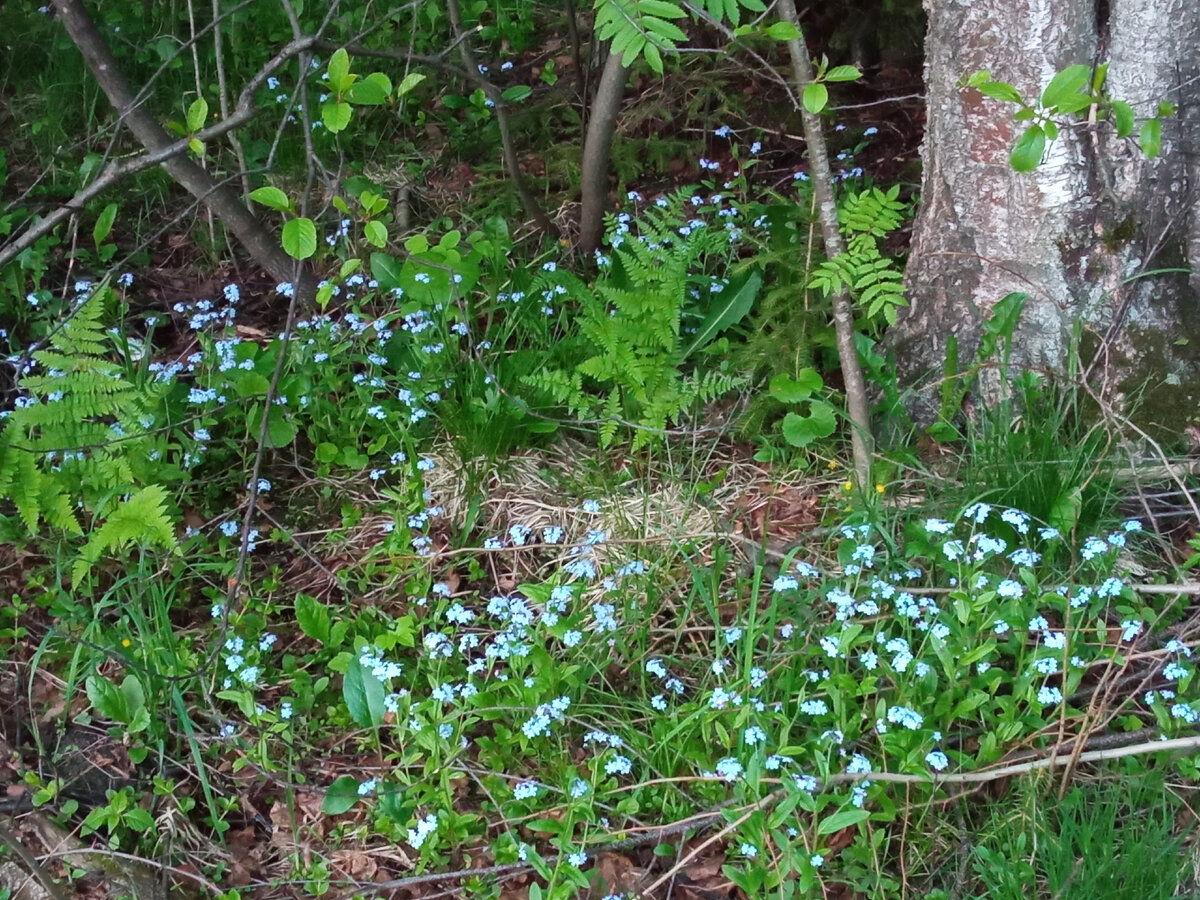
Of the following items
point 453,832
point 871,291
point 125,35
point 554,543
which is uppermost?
point 125,35

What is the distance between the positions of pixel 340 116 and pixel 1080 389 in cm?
205

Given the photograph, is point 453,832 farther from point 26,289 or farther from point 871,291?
point 26,289

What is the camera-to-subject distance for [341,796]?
226 centimetres

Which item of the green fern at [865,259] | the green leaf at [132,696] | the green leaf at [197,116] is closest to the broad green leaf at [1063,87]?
the green fern at [865,259]

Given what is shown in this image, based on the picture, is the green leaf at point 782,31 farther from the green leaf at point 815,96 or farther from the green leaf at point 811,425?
the green leaf at point 811,425

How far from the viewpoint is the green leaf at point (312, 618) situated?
2596mm

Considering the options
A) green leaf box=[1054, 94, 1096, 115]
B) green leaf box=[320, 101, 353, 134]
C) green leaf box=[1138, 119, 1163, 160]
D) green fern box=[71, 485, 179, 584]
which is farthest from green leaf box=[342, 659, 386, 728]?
green leaf box=[1138, 119, 1163, 160]

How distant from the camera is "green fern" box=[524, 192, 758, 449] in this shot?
10.1 feet

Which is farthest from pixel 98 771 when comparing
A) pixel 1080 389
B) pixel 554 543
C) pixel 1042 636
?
pixel 1080 389

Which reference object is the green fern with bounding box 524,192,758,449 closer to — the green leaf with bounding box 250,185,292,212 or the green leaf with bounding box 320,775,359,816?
the green leaf with bounding box 250,185,292,212

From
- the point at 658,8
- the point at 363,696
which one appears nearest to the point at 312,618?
the point at 363,696

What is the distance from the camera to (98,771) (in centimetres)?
249

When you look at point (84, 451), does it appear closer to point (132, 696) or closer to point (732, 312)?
point (132, 696)

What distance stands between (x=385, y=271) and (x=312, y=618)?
1404mm
